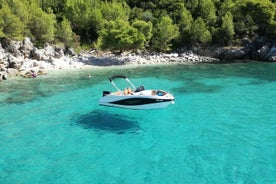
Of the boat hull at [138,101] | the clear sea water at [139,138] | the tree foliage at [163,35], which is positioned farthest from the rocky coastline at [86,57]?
the boat hull at [138,101]

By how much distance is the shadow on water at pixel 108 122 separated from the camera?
29.2 metres

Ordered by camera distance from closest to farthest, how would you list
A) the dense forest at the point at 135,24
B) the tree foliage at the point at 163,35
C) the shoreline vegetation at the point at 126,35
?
the shoreline vegetation at the point at 126,35 → the dense forest at the point at 135,24 → the tree foliage at the point at 163,35

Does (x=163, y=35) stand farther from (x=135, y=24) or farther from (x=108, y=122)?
(x=108, y=122)

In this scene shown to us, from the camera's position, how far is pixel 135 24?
92188 millimetres

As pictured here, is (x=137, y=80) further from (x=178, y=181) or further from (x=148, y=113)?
(x=178, y=181)

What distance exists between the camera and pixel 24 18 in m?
80.8

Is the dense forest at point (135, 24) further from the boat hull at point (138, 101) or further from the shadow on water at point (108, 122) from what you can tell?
the boat hull at point (138, 101)

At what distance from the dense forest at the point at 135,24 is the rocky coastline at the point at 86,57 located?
293 cm

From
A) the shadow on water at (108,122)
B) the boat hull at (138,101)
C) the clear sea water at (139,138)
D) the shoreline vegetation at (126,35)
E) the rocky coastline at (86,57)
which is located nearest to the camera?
the clear sea water at (139,138)

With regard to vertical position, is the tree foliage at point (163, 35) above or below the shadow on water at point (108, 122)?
above

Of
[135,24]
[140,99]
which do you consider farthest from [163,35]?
[140,99]

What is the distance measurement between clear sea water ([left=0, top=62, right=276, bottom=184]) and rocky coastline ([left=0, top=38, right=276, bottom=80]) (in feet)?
66.5

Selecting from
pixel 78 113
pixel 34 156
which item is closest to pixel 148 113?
pixel 78 113

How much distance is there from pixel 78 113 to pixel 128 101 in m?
6.29
